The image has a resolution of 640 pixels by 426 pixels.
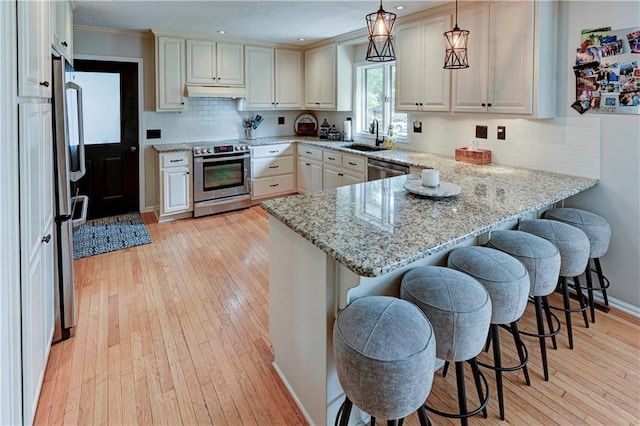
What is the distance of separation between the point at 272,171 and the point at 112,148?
208 cm

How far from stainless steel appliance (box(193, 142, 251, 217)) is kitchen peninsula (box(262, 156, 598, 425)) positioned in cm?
303

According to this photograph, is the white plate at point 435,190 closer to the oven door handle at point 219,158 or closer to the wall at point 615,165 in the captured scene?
the wall at point 615,165

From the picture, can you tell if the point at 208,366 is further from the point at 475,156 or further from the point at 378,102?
the point at 378,102

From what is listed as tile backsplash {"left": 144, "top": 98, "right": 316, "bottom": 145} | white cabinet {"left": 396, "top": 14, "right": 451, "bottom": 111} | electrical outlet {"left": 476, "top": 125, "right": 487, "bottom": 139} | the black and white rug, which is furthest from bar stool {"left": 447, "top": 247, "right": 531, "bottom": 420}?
tile backsplash {"left": 144, "top": 98, "right": 316, "bottom": 145}

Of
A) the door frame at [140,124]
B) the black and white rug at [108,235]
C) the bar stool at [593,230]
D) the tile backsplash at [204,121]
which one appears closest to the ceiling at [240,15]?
the door frame at [140,124]

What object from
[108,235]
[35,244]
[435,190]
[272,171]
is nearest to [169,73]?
[272,171]

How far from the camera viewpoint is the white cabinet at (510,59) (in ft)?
9.39

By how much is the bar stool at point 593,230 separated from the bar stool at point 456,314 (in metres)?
1.37

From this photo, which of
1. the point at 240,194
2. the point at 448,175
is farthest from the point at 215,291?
the point at 240,194

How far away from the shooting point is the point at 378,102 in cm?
524

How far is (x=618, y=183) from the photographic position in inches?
107

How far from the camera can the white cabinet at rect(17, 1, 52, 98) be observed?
1.50 m

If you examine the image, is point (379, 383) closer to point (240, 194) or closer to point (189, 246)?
point (189, 246)

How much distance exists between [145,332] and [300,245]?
1.43m
